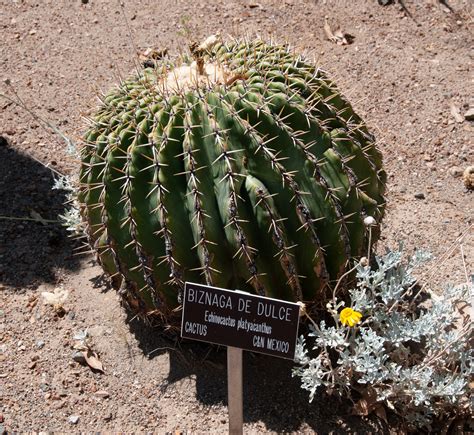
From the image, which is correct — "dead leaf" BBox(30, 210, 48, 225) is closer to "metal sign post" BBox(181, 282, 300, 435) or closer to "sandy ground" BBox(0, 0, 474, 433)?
"sandy ground" BBox(0, 0, 474, 433)

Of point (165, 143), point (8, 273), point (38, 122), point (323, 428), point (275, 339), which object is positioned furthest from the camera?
point (38, 122)

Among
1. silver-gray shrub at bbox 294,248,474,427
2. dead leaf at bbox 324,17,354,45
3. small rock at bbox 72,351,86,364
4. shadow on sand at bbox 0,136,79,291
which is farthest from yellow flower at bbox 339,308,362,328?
dead leaf at bbox 324,17,354,45

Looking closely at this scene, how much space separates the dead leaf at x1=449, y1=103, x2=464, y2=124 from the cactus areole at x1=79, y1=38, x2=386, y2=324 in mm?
1935

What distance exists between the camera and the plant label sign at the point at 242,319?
8.13ft

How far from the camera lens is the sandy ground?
10.8 feet

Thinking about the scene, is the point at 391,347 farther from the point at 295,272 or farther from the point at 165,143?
the point at 165,143

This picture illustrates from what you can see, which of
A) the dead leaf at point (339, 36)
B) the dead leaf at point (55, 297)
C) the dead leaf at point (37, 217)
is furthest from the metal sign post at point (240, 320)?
Answer: the dead leaf at point (339, 36)

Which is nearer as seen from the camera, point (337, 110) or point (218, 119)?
point (218, 119)

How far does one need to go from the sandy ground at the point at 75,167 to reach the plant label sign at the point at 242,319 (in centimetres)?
78

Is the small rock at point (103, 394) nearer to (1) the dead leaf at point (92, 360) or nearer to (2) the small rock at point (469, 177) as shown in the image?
(1) the dead leaf at point (92, 360)

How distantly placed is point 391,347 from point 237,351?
2.97ft

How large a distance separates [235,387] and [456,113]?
121 inches

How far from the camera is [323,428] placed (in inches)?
123

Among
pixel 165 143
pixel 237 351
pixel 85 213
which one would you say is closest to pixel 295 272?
pixel 237 351
